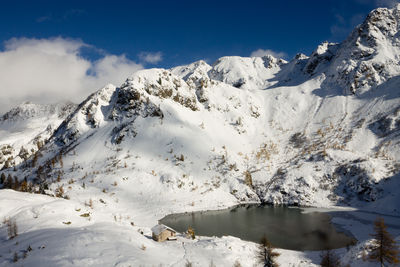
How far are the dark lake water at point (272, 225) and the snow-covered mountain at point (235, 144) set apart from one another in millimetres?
4809

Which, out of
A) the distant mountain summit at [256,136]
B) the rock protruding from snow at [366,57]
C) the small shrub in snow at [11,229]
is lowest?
the small shrub in snow at [11,229]

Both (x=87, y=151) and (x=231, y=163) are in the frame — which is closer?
(x=231, y=163)

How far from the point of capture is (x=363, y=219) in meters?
43.8

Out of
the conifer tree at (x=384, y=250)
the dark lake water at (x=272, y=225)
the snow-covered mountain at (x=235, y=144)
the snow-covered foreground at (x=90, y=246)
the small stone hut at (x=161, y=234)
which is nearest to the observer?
the snow-covered foreground at (x=90, y=246)

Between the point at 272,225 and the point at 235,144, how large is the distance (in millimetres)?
41493

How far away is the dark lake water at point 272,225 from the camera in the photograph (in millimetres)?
35375

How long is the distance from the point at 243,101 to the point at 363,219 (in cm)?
7124

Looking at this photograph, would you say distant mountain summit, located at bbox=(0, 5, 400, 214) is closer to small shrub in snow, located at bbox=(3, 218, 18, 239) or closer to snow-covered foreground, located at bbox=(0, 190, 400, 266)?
snow-covered foreground, located at bbox=(0, 190, 400, 266)

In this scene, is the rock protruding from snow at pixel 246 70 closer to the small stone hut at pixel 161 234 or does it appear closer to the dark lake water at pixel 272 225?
the dark lake water at pixel 272 225

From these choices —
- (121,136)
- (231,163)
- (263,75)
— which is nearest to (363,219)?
(231,163)

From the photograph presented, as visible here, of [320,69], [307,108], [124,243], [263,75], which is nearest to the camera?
[124,243]

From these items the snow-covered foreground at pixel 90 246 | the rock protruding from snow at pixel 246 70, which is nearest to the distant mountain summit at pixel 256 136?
the rock protruding from snow at pixel 246 70

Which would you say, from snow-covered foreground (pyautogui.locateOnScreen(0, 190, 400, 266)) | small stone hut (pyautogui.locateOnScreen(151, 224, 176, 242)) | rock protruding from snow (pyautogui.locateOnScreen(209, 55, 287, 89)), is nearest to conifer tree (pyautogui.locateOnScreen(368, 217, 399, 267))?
snow-covered foreground (pyautogui.locateOnScreen(0, 190, 400, 266))

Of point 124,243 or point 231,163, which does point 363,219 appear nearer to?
point 231,163
